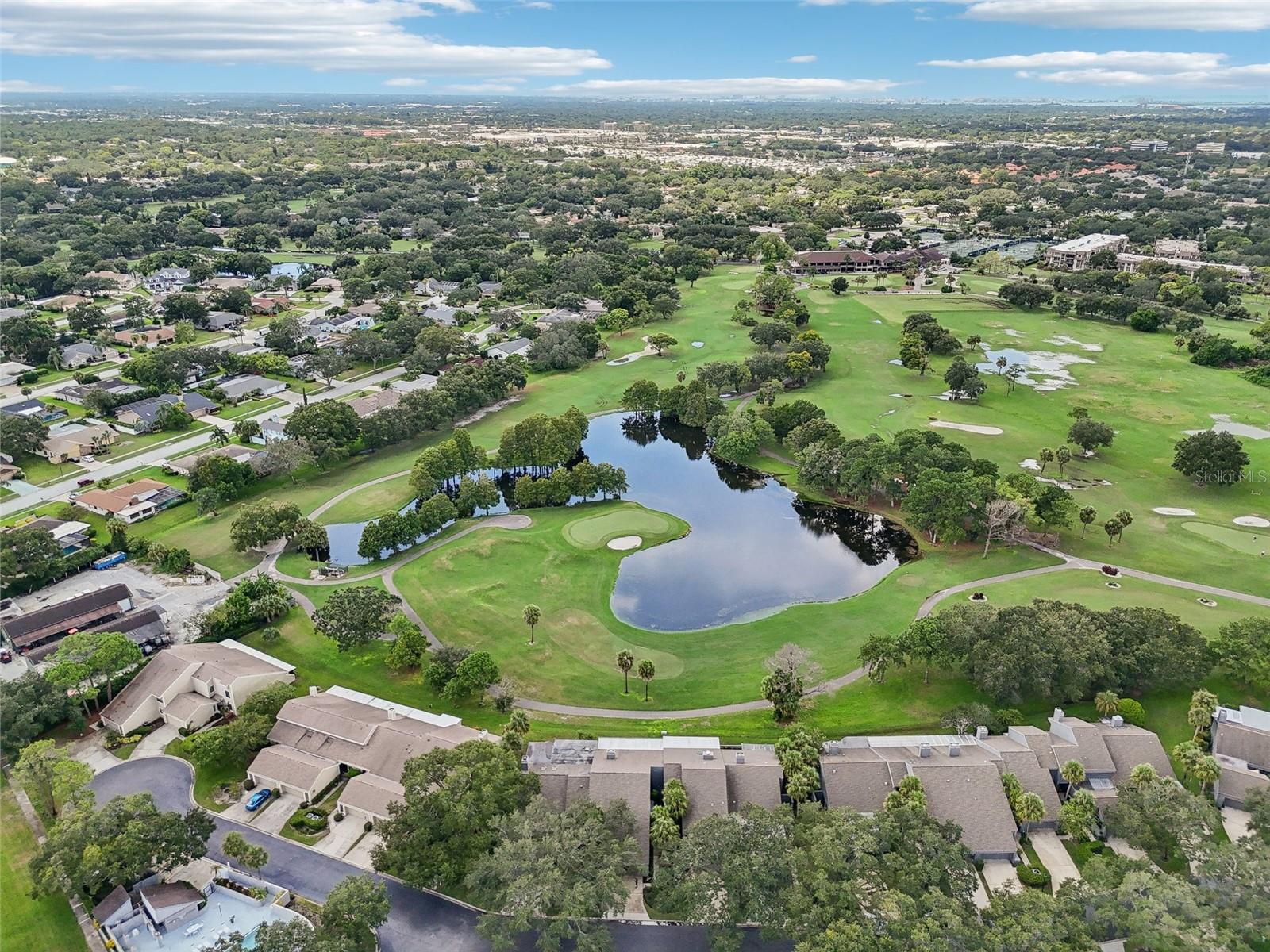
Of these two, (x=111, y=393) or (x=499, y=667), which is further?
(x=111, y=393)

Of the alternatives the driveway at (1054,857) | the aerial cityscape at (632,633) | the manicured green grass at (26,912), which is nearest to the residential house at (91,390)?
the aerial cityscape at (632,633)

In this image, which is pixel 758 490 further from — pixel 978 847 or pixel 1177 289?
pixel 1177 289

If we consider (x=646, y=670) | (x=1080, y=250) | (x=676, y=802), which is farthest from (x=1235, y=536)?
(x=1080, y=250)

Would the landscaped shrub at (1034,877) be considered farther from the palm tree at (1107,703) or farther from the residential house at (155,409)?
the residential house at (155,409)

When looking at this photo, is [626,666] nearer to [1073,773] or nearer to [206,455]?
[1073,773]

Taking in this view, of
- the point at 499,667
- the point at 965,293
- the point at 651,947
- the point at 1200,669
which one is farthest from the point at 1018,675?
the point at 965,293

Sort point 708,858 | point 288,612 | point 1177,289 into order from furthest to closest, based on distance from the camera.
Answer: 1. point 1177,289
2. point 288,612
3. point 708,858
